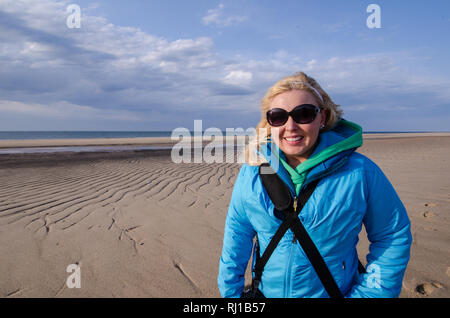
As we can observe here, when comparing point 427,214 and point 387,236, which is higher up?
point 387,236

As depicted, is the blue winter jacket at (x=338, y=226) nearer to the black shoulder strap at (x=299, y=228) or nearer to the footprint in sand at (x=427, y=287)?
the black shoulder strap at (x=299, y=228)

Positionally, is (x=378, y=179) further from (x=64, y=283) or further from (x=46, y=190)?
(x=46, y=190)

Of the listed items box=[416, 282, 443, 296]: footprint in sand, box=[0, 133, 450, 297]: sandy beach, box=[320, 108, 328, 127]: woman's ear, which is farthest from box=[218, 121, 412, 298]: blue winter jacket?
box=[416, 282, 443, 296]: footprint in sand

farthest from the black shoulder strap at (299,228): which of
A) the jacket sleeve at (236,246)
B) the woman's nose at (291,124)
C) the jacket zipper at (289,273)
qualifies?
the woman's nose at (291,124)

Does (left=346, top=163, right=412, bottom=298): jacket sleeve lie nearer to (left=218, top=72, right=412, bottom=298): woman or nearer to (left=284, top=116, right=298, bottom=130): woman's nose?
(left=218, top=72, right=412, bottom=298): woman

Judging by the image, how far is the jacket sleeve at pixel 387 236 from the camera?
1.42m

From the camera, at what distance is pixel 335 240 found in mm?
1463

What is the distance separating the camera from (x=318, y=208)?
1.46m

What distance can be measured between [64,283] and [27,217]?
7.76ft

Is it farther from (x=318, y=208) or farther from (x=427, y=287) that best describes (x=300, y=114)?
(x=427, y=287)

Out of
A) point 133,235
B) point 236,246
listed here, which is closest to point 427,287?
point 236,246

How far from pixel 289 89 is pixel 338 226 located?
0.86 metres

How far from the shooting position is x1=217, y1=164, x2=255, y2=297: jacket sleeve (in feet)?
5.49
